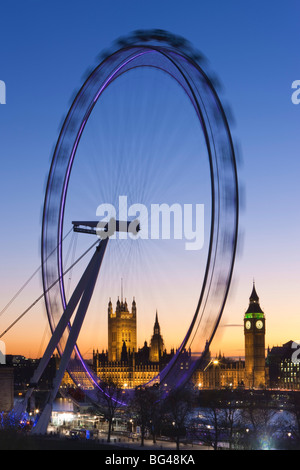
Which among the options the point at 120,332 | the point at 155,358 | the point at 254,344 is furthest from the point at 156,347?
the point at 254,344

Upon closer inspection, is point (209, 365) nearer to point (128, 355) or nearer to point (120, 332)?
point (128, 355)

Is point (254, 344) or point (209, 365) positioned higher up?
point (254, 344)

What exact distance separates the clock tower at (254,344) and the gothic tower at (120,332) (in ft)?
75.8

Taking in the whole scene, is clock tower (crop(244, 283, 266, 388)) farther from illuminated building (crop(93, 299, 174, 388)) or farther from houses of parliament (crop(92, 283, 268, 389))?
illuminated building (crop(93, 299, 174, 388))

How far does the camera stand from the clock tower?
155875mm

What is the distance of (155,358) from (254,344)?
2318 cm

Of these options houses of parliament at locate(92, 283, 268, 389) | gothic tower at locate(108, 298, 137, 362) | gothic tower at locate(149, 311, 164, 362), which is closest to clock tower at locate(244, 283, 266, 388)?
houses of parliament at locate(92, 283, 268, 389)

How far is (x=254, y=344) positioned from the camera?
16050cm

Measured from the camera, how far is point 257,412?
212ft

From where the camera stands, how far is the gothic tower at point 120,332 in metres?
141

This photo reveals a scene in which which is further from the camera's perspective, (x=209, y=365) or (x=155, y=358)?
(x=209, y=365)

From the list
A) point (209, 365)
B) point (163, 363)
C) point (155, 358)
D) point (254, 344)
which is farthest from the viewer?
point (254, 344)

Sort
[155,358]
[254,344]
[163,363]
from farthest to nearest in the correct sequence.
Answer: [254,344]
[155,358]
[163,363]
